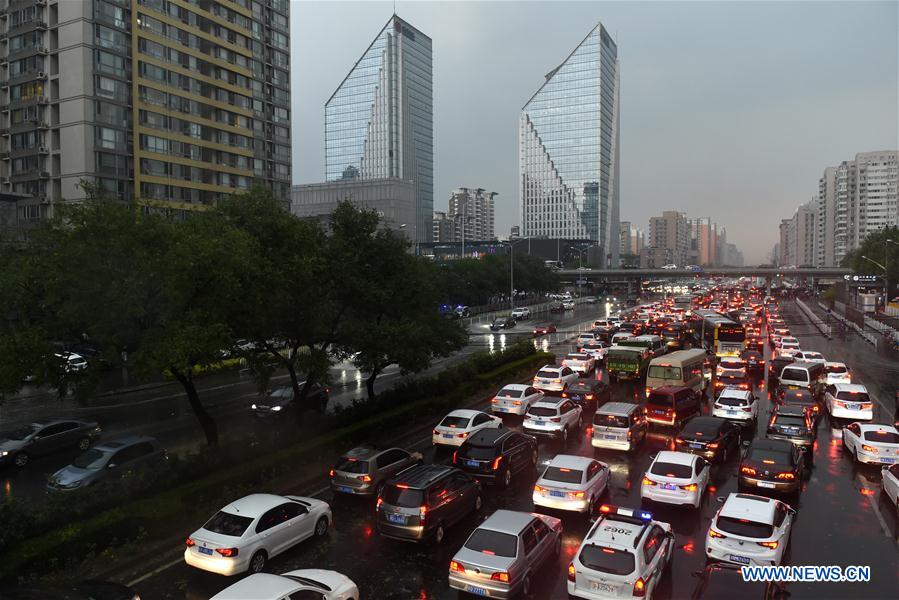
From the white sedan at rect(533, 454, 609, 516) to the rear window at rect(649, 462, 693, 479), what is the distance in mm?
1526

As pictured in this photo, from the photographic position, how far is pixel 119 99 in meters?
60.4

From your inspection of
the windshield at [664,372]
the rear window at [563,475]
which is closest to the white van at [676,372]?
the windshield at [664,372]

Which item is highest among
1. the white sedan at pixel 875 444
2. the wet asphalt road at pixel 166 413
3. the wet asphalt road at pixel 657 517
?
the white sedan at pixel 875 444

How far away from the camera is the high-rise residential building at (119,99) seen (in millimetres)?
58312

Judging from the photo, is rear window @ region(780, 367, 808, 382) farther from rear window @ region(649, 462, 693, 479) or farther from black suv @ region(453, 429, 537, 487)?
black suv @ region(453, 429, 537, 487)

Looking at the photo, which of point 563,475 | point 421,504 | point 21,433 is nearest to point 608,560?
point 421,504

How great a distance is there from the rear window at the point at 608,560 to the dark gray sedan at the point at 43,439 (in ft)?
63.3

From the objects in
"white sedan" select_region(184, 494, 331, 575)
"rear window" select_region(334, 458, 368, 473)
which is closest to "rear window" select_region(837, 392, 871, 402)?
"rear window" select_region(334, 458, 368, 473)

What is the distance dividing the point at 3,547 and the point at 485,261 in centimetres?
8859

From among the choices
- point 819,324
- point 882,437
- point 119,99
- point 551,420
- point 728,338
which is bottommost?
point 819,324

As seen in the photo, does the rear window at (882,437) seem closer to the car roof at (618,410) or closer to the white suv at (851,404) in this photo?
→ the white suv at (851,404)

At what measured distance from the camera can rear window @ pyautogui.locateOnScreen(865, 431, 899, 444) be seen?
19422mm

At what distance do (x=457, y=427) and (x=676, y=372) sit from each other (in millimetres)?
13441

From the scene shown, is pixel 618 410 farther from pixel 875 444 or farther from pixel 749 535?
pixel 749 535
